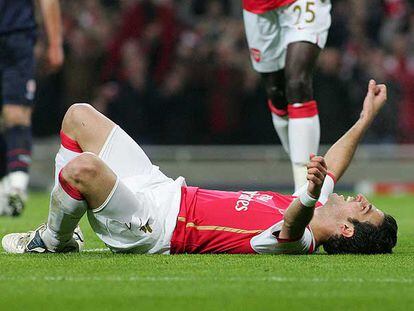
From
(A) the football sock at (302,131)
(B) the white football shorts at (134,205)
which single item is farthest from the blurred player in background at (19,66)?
(B) the white football shorts at (134,205)

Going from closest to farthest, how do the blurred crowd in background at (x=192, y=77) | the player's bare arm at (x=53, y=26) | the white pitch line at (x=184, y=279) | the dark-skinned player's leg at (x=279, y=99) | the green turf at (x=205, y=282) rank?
the green turf at (x=205, y=282)
the white pitch line at (x=184, y=279)
the dark-skinned player's leg at (x=279, y=99)
the player's bare arm at (x=53, y=26)
the blurred crowd in background at (x=192, y=77)

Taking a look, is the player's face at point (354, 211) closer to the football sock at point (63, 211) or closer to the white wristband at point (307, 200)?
the white wristband at point (307, 200)

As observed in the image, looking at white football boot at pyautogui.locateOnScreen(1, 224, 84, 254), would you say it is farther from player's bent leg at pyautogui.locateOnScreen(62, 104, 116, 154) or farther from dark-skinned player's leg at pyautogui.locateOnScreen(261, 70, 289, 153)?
dark-skinned player's leg at pyautogui.locateOnScreen(261, 70, 289, 153)

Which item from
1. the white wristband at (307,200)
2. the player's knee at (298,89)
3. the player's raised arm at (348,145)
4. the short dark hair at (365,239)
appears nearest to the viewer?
the white wristband at (307,200)

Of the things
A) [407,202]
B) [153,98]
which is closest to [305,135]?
[407,202]

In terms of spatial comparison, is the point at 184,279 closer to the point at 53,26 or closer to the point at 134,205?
the point at 134,205

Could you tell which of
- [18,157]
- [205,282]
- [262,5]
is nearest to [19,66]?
[18,157]

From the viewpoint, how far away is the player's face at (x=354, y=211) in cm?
695

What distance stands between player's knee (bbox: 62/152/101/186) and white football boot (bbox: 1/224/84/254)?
0.68 meters

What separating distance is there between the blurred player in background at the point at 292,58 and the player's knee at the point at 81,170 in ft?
9.44

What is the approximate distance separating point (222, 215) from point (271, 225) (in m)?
0.30

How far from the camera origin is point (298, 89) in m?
9.12

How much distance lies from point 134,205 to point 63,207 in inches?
16.1

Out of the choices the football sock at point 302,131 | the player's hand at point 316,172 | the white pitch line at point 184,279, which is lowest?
the football sock at point 302,131
